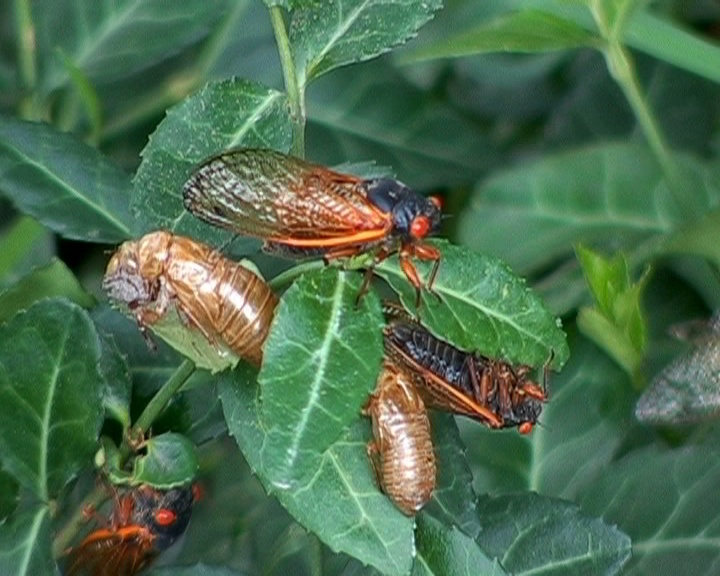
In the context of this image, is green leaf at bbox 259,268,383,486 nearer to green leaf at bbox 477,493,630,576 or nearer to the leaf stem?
green leaf at bbox 477,493,630,576

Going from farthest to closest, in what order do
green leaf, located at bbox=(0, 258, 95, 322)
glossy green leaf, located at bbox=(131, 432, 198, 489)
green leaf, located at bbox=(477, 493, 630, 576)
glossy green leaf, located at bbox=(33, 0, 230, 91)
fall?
glossy green leaf, located at bbox=(33, 0, 230, 91), green leaf, located at bbox=(0, 258, 95, 322), green leaf, located at bbox=(477, 493, 630, 576), glossy green leaf, located at bbox=(131, 432, 198, 489)

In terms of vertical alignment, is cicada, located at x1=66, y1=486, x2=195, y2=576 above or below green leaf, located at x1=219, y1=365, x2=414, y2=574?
below

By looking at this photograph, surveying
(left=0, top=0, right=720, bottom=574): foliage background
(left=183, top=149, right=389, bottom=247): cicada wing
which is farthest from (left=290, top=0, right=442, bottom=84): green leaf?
(left=183, top=149, right=389, bottom=247): cicada wing

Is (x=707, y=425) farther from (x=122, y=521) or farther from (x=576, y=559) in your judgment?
(x=122, y=521)

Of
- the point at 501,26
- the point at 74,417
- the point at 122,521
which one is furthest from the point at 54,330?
the point at 501,26

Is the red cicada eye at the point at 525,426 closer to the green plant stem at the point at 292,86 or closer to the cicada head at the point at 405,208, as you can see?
the cicada head at the point at 405,208

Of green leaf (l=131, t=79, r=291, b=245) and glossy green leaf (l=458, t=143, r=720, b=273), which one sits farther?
glossy green leaf (l=458, t=143, r=720, b=273)

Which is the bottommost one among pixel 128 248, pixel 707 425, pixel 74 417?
pixel 707 425

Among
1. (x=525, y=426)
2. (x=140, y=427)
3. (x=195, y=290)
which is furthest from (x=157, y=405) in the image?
(x=525, y=426)
